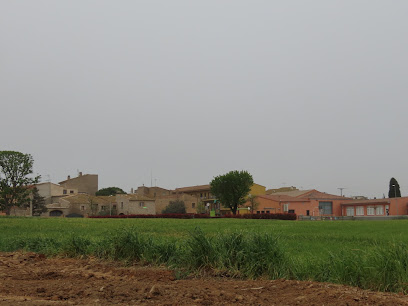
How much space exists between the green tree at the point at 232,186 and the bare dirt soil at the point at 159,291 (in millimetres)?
70366

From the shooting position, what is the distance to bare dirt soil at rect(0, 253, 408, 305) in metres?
5.05

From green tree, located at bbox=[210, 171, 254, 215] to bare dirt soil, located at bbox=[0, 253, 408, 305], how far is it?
70366 mm

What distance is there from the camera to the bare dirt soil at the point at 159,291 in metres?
5.05

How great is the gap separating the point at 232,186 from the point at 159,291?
72606 mm

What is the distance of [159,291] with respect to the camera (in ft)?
18.3

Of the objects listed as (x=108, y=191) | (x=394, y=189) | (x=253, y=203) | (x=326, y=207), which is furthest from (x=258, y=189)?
(x=108, y=191)

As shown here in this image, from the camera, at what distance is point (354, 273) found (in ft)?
20.7

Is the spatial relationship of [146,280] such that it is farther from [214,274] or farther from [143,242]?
[143,242]

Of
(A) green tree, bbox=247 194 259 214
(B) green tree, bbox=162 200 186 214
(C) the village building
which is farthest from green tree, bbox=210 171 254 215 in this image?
(C) the village building

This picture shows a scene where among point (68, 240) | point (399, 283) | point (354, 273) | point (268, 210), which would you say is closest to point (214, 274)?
point (354, 273)

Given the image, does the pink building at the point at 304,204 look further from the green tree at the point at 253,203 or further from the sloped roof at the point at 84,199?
the sloped roof at the point at 84,199

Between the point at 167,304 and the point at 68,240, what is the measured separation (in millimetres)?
6683

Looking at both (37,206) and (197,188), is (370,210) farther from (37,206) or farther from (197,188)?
(37,206)

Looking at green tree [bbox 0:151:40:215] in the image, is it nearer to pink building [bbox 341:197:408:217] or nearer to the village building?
the village building
